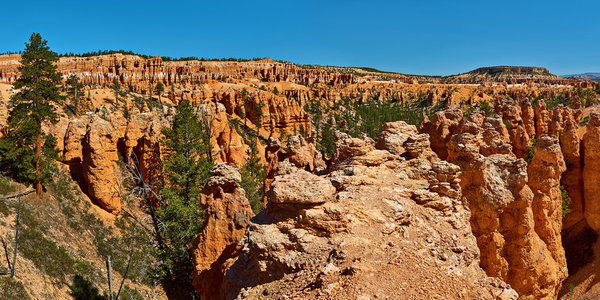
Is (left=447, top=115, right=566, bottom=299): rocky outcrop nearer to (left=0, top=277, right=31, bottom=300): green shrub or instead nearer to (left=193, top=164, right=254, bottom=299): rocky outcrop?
(left=193, top=164, right=254, bottom=299): rocky outcrop

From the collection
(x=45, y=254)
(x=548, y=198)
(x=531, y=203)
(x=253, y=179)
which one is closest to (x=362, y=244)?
(x=531, y=203)

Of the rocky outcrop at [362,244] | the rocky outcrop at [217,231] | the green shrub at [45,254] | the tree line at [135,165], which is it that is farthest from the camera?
the green shrub at [45,254]

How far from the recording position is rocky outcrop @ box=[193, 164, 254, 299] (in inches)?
419

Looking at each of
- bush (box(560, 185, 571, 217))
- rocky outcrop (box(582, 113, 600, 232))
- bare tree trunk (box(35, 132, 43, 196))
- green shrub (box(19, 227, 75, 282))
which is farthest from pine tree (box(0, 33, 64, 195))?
rocky outcrop (box(582, 113, 600, 232))

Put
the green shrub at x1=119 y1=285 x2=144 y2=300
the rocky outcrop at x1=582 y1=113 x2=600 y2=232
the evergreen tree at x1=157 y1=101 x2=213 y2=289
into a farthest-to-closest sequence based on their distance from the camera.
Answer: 1. the rocky outcrop at x1=582 y1=113 x2=600 y2=232
2. the green shrub at x1=119 y1=285 x2=144 y2=300
3. the evergreen tree at x1=157 y1=101 x2=213 y2=289

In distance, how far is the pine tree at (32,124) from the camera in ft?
74.7

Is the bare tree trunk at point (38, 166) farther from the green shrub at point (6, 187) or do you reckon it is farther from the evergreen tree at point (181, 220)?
the evergreen tree at point (181, 220)

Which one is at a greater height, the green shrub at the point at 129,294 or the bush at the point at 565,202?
the bush at the point at 565,202

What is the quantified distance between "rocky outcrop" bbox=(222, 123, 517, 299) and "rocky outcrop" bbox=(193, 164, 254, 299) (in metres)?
2.40

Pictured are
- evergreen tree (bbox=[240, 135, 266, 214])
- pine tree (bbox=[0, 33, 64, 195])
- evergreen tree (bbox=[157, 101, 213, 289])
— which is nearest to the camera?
evergreen tree (bbox=[157, 101, 213, 289])

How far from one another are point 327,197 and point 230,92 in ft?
222

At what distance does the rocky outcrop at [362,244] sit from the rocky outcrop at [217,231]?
2395 millimetres

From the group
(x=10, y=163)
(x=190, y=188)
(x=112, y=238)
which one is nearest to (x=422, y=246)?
(x=190, y=188)

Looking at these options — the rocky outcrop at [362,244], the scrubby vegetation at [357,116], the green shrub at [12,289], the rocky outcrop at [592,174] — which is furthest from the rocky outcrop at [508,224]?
the scrubby vegetation at [357,116]
